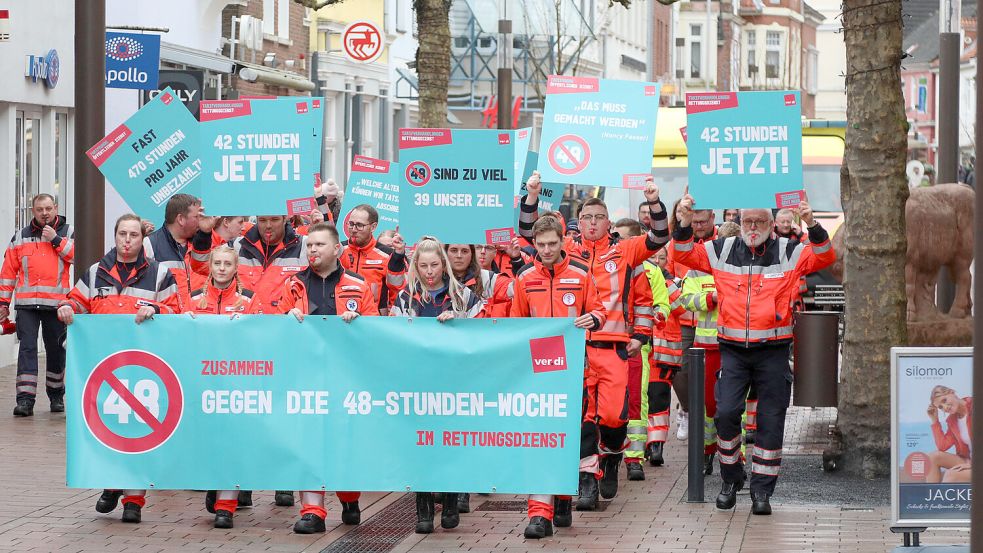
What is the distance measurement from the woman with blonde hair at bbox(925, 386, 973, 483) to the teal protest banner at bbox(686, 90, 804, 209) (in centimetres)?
252

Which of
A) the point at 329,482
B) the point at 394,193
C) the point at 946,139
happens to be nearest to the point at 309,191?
the point at 329,482

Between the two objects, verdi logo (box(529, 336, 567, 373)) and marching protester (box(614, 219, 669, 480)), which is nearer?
verdi logo (box(529, 336, 567, 373))

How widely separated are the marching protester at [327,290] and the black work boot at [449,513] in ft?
1.70

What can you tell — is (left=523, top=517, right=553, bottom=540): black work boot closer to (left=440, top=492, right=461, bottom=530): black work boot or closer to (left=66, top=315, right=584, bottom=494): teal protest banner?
(left=66, top=315, right=584, bottom=494): teal protest banner

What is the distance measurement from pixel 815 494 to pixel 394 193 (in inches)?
190

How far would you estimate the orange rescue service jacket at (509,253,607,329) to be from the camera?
10.0 meters

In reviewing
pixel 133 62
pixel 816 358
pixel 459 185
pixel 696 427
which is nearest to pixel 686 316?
pixel 816 358

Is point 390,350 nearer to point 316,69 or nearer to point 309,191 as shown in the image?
point 309,191

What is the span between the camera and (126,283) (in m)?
10.4

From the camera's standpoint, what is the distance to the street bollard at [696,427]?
10.7m

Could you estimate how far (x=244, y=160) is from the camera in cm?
1088

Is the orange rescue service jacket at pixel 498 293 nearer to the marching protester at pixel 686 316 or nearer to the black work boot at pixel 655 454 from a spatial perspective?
the marching protester at pixel 686 316

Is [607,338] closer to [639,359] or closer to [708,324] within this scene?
[708,324]

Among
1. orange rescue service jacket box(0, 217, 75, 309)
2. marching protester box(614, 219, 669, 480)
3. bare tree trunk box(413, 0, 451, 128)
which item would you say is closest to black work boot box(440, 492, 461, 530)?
marching protester box(614, 219, 669, 480)
